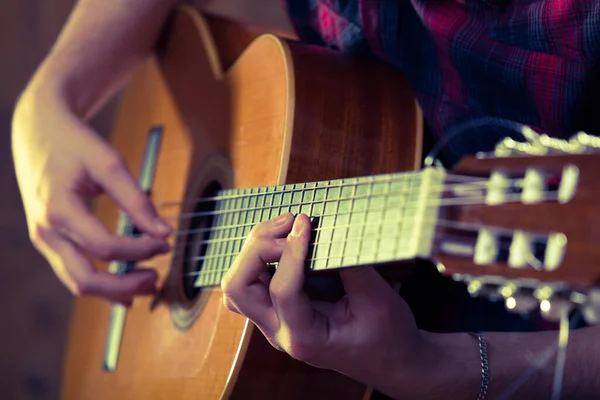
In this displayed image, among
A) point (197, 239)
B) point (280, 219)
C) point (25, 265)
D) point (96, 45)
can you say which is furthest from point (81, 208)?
point (25, 265)

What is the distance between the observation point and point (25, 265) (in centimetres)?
180

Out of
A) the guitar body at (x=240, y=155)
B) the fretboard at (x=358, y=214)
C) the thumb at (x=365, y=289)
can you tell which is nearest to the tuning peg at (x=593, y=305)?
the fretboard at (x=358, y=214)

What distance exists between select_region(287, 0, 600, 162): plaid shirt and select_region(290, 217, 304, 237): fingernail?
0.28 metres

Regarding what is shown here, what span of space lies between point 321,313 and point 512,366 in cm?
21

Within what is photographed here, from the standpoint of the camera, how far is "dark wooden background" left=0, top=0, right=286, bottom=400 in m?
1.78

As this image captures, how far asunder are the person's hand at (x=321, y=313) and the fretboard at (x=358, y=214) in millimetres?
25

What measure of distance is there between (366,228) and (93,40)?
2.37 ft

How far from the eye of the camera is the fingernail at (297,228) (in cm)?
61

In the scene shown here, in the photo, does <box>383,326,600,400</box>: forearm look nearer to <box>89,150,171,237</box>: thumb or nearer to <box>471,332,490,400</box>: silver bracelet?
<box>471,332,490,400</box>: silver bracelet

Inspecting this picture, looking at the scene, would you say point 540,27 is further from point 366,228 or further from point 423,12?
point 366,228

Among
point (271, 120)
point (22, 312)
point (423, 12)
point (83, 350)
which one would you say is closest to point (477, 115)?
point (423, 12)

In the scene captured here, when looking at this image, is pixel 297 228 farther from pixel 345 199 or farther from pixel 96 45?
pixel 96 45

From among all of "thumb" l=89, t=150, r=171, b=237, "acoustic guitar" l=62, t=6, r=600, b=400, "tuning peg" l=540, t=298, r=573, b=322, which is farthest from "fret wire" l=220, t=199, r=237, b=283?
"tuning peg" l=540, t=298, r=573, b=322

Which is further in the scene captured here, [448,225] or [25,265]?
[25,265]
